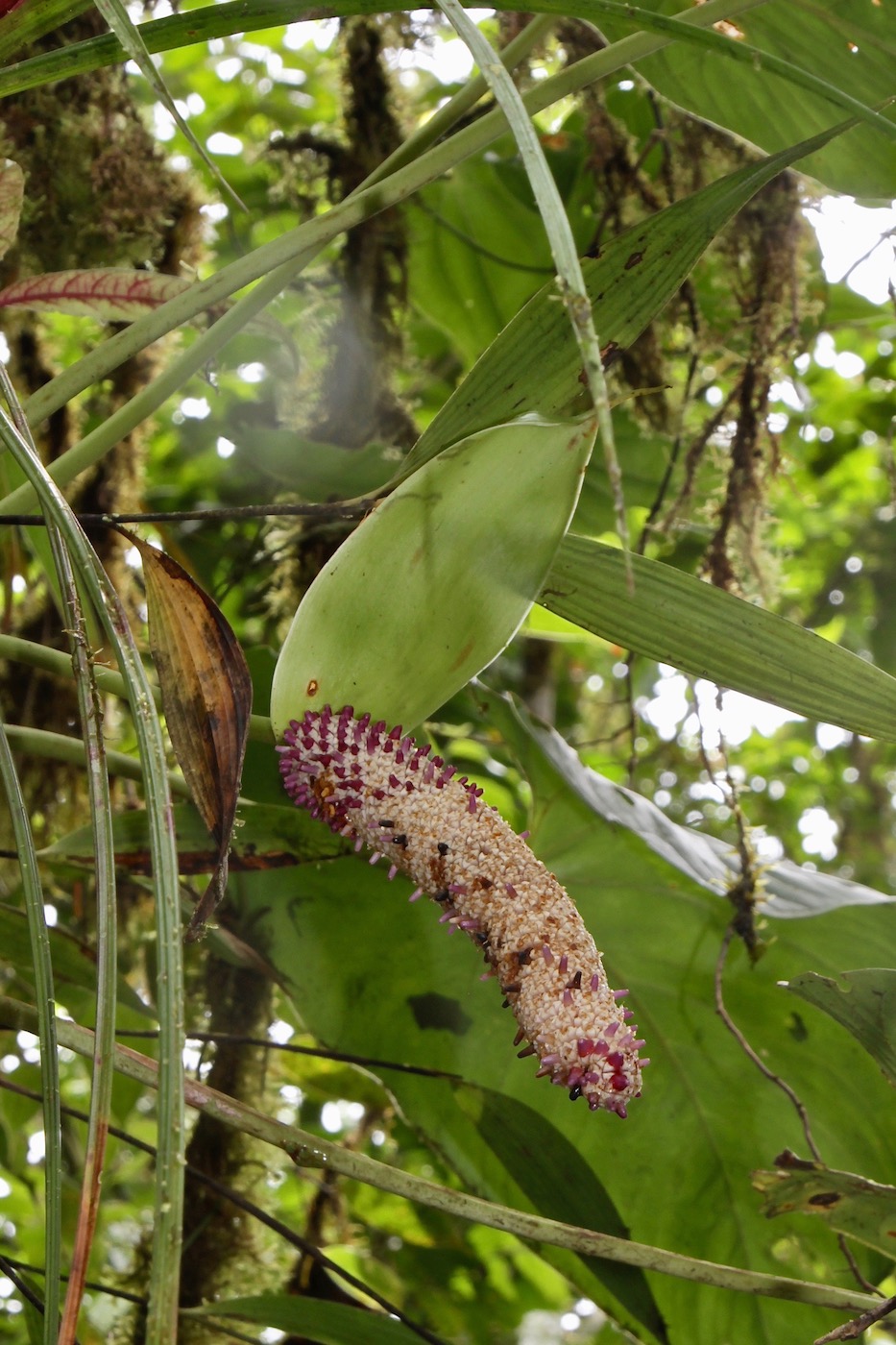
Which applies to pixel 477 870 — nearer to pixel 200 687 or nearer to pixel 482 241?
pixel 200 687

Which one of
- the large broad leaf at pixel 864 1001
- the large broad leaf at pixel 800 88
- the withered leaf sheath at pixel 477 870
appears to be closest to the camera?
the withered leaf sheath at pixel 477 870

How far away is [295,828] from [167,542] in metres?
0.52

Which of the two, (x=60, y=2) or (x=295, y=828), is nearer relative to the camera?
(x=60, y=2)

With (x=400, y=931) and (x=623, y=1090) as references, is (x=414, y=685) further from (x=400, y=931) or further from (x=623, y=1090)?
(x=400, y=931)

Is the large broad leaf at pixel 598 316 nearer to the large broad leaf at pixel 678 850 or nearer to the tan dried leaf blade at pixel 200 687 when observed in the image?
the tan dried leaf blade at pixel 200 687

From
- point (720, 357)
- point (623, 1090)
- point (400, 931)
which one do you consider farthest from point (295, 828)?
point (720, 357)

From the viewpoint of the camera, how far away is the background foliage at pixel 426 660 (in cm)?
43

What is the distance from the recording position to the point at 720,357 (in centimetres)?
109

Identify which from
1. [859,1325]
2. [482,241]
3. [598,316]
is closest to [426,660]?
[598,316]

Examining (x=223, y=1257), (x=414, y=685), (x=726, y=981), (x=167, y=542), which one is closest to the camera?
(x=414, y=685)

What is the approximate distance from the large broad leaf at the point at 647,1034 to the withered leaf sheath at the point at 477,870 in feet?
0.92

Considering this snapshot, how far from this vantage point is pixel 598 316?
0.48m

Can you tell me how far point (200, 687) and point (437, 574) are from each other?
0.10 meters

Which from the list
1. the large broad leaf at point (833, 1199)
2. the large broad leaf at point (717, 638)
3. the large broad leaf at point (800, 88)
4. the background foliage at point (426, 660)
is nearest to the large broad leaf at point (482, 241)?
the background foliage at point (426, 660)
